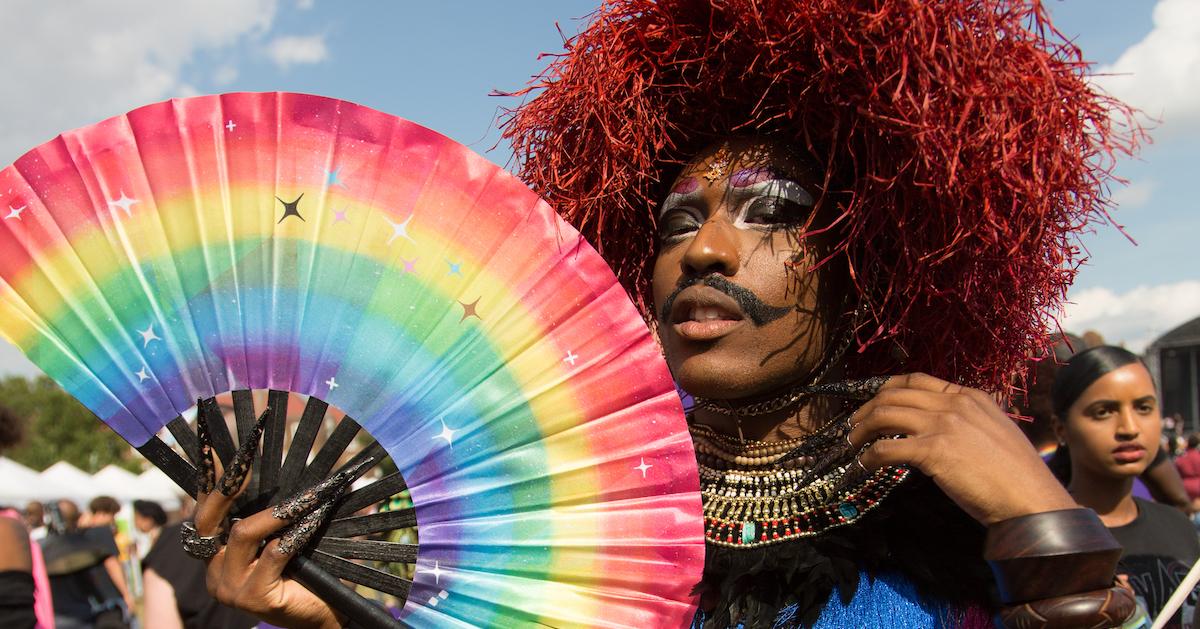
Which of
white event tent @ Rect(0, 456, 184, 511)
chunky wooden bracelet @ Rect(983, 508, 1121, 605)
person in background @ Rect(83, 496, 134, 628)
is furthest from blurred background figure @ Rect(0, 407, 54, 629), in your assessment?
white event tent @ Rect(0, 456, 184, 511)

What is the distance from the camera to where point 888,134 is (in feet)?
5.81

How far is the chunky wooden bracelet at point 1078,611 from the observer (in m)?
1.43

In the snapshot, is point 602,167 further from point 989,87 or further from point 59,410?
point 59,410

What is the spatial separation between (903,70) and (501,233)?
743 millimetres

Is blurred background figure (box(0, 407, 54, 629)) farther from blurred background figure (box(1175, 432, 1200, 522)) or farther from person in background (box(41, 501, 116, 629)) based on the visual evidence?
blurred background figure (box(1175, 432, 1200, 522))

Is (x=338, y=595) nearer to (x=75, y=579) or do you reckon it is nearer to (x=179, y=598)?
(x=179, y=598)

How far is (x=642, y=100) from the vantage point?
2.00 meters

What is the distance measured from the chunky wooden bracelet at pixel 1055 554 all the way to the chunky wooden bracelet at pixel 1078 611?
0.01 m

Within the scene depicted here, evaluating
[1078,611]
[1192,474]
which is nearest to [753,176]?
[1078,611]

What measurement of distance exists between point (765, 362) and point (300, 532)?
90 cm

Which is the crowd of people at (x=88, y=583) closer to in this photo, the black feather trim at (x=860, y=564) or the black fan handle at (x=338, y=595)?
the black fan handle at (x=338, y=595)

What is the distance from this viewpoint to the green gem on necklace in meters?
1.88

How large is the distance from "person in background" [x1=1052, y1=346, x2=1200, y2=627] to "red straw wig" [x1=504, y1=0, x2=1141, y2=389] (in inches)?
65.1

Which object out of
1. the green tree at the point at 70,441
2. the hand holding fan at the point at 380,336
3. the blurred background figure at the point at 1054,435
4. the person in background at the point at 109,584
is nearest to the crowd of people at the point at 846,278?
the hand holding fan at the point at 380,336
